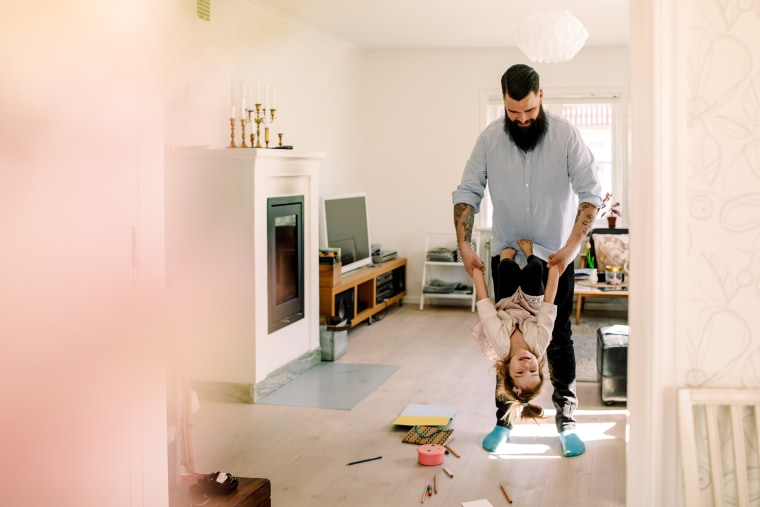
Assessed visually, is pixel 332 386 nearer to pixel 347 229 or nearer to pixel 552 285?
pixel 347 229

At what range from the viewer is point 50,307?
4.99 feet

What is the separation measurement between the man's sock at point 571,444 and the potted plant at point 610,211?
3498 mm

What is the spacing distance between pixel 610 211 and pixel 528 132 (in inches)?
159

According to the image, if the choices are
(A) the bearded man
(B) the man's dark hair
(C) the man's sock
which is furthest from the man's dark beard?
(C) the man's sock

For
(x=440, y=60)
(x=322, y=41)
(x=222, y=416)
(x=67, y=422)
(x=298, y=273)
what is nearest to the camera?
(x=67, y=422)

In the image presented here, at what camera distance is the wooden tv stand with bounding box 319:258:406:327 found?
206 inches

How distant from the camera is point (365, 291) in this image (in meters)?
6.20

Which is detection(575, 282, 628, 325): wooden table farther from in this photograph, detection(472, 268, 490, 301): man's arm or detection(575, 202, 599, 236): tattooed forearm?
detection(472, 268, 490, 301): man's arm

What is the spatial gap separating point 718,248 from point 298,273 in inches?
125

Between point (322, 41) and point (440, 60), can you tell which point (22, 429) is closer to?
point (322, 41)

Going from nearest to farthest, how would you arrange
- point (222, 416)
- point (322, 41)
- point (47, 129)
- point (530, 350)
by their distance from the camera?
1. point (47, 129)
2. point (530, 350)
3. point (222, 416)
4. point (322, 41)

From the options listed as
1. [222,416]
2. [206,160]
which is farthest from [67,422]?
[206,160]

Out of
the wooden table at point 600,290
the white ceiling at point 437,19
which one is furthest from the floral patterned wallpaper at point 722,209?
the wooden table at point 600,290

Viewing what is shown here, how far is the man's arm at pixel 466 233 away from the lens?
257 cm
